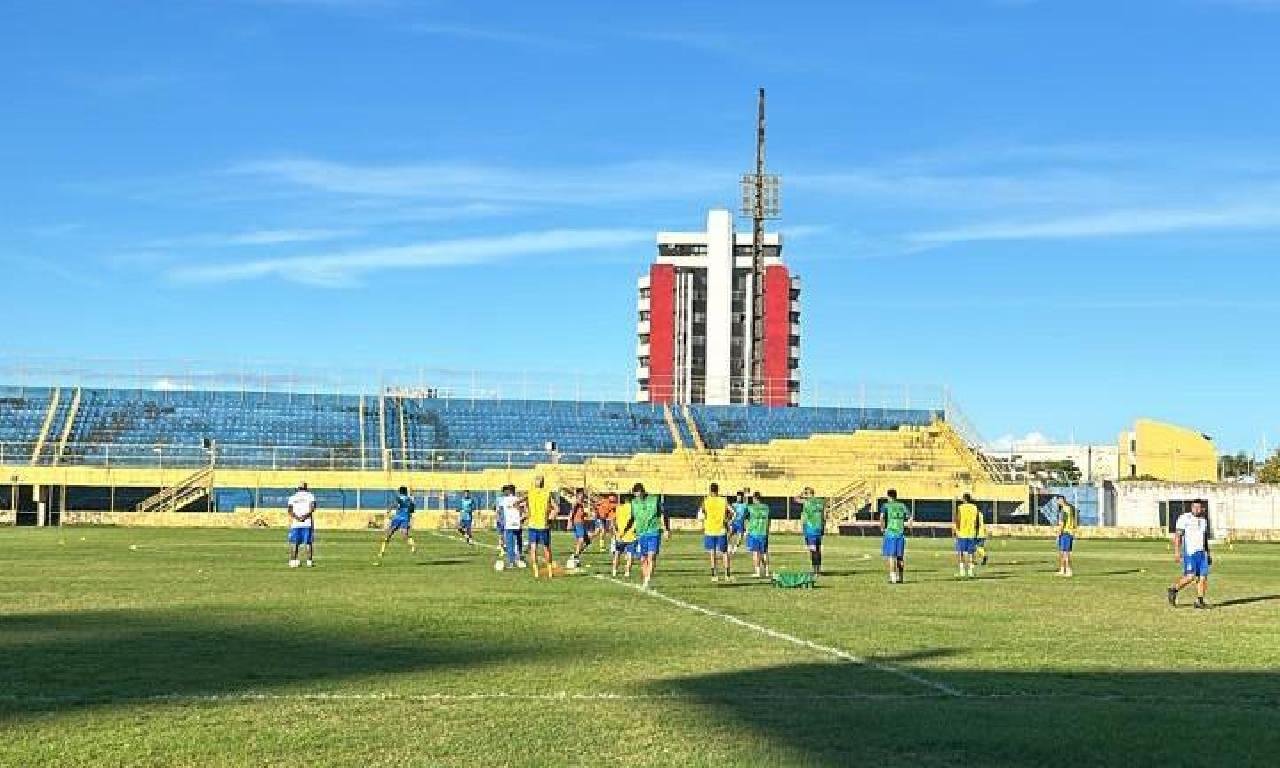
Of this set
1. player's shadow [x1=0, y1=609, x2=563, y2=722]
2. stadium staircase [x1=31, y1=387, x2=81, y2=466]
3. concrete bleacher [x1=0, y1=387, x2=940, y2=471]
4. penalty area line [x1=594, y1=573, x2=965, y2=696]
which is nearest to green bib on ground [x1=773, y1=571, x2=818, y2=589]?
penalty area line [x1=594, y1=573, x2=965, y2=696]

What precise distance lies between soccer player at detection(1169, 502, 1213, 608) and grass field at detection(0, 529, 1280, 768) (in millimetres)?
893

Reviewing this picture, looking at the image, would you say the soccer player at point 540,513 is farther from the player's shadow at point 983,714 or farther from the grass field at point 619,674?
the player's shadow at point 983,714

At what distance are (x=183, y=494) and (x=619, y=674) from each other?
63638mm

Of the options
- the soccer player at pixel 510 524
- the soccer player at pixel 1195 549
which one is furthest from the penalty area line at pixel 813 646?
the soccer player at pixel 1195 549

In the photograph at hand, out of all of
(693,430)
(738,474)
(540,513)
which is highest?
(693,430)

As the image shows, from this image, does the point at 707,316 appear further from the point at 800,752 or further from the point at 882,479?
the point at 800,752

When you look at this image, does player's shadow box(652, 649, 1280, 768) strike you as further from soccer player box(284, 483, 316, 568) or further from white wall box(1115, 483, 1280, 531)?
white wall box(1115, 483, 1280, 531)

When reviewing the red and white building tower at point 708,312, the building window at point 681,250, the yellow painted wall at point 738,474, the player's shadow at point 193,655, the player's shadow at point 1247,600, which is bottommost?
the player's shadow at point 193,655

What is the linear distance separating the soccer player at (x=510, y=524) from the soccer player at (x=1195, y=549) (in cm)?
1431

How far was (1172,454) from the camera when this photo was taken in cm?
9919

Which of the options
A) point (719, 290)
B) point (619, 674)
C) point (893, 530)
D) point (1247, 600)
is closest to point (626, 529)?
point (893, 530)

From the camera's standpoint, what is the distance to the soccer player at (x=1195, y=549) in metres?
28.9

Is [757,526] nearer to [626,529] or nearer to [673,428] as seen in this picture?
[626,529]

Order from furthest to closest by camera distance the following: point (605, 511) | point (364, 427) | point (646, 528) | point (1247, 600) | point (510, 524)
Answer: point (364, 427)
point (605, 511)
point (510, 524)
point (646, 528)
point (1247, 600)
